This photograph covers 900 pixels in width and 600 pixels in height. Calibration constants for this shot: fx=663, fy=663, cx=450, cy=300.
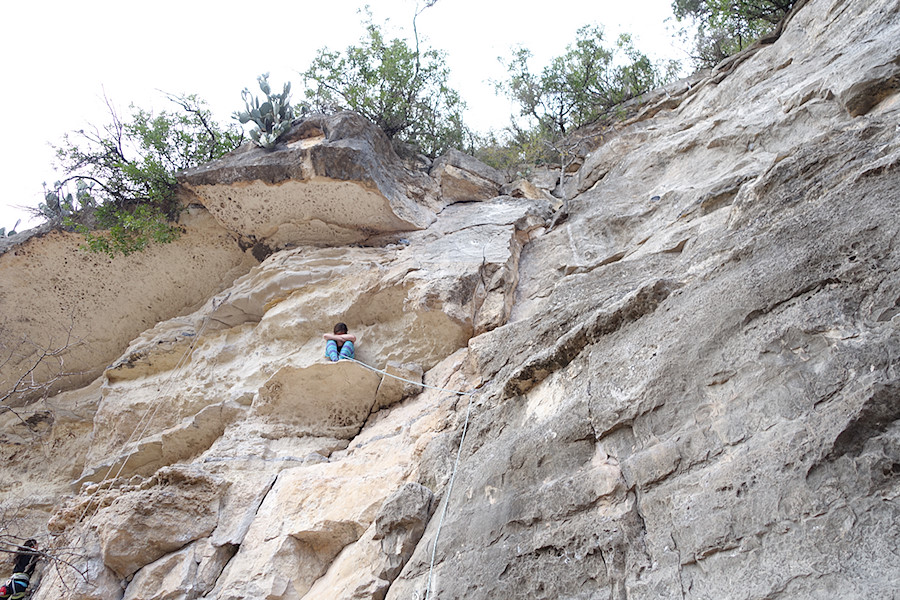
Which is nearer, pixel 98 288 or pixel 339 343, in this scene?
pixel 339 343

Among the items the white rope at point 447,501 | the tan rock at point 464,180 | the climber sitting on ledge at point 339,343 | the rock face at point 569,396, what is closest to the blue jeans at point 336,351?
the climber sitting on ledge at point 339,343

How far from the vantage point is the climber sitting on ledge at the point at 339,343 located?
714cm

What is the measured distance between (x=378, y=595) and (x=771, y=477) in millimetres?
2638

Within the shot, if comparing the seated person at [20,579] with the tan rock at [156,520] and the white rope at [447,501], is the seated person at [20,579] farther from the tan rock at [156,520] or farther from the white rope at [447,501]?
the white rope at [447,501]

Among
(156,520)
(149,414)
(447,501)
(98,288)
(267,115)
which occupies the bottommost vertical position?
(447,501)

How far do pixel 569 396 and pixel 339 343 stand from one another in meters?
3.50

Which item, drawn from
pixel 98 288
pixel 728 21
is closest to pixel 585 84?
pixel 728 21

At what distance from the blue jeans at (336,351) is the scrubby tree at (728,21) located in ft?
25.2

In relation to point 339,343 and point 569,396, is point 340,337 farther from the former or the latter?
point 569,396

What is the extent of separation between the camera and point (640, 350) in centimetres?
429

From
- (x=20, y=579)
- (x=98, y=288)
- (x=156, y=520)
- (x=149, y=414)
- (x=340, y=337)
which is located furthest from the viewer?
(x=98, y=288)

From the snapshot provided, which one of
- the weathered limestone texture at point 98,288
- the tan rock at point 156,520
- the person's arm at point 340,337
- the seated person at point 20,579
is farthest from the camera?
the weathered limestone texture at point 98,288

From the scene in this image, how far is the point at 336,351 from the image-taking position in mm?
7176

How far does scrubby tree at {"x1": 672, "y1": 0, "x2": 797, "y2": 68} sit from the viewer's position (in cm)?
1008
